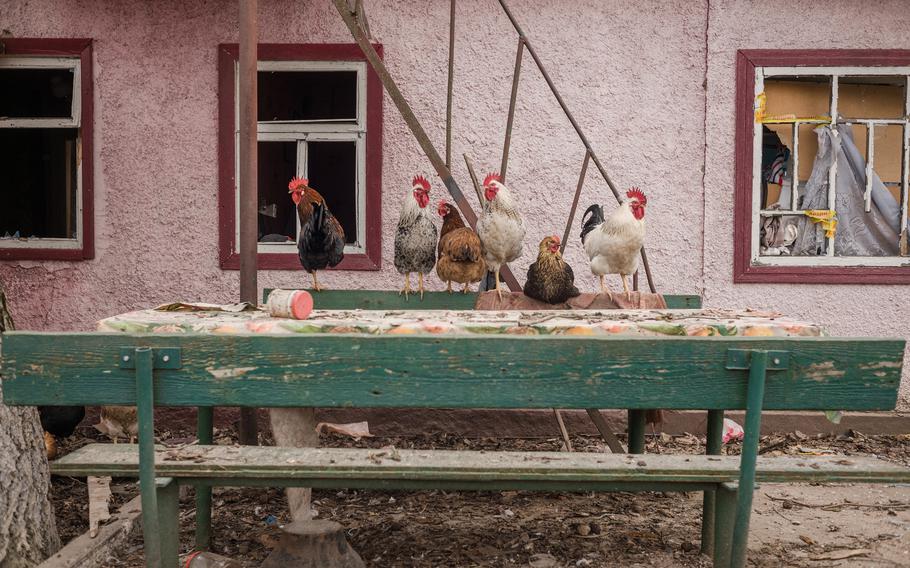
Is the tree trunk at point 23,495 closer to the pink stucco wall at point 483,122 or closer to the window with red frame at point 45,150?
the pink stucco wall at point 483,122

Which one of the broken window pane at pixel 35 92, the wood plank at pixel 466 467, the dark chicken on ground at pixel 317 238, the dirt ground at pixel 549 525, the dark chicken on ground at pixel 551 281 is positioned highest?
the broken window pane at pixel 35 92

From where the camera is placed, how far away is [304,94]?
685cm

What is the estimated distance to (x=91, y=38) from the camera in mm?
5531

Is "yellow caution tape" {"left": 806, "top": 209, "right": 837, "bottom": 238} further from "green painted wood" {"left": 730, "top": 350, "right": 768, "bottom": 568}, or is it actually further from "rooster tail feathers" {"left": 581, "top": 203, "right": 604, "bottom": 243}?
"green painted wood" {"left": 730, "top": 350, "right": 768, "bottom": 568}

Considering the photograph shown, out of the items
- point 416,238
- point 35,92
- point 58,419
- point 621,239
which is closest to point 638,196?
point 621,239

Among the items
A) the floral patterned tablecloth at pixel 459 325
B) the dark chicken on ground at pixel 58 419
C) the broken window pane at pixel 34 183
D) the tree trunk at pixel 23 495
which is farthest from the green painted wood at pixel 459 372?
the broken window pane at pixel 34 183

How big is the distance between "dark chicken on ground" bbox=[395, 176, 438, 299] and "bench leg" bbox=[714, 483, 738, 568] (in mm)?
2456

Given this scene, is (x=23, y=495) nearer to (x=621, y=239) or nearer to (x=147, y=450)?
(x=147, y=450)

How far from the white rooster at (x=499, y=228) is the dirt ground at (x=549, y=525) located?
1319 millimetres

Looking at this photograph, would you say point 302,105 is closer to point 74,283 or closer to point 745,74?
point 74,283

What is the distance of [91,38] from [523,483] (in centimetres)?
484

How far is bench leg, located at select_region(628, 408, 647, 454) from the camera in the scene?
3645mm

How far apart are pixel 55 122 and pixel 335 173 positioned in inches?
133

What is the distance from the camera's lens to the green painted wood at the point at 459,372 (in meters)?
2.21
